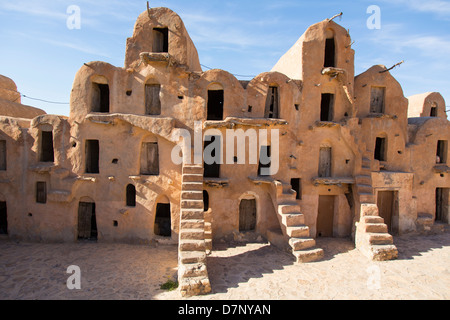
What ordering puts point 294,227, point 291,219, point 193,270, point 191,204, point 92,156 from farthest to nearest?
point 92,156
point 291,219
point 294,227
point 191,204
point 193,270

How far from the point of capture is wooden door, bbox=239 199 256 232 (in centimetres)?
1415

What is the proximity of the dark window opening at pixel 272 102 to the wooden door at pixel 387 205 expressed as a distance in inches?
359

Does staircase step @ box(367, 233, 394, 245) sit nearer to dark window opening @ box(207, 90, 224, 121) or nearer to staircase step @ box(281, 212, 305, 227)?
staircase step @ box(281, 212, 305, 227)

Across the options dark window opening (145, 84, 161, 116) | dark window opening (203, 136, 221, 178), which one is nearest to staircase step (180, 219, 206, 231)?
dark window opening (203, 136, 221, 178)

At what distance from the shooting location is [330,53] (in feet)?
51.7

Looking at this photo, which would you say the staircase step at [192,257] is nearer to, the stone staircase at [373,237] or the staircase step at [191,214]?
the staircase step at [191,214]

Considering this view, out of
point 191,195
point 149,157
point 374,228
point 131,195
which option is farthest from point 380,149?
point 131,195

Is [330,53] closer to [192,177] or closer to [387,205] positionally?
[387,205]

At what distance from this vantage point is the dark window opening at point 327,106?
49.9ft

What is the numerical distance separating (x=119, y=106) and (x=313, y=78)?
468 inches

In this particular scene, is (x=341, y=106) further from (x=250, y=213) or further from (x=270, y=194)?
(x=250, y=213)

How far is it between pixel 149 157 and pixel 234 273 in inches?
314

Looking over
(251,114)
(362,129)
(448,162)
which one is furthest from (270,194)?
(448,162)

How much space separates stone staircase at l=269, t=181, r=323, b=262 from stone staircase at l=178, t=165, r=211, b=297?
15.2 feet
